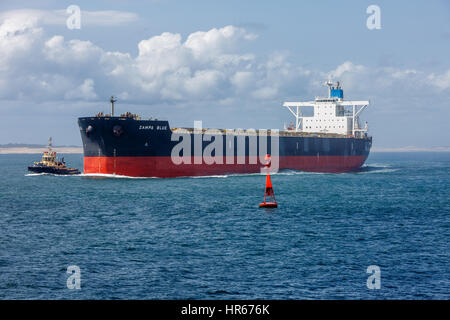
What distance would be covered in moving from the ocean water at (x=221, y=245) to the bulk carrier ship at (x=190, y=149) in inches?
263

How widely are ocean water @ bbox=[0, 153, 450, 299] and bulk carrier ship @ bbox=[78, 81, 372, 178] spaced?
6687 millimetres

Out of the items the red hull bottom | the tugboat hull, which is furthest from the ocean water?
the tugboat hull

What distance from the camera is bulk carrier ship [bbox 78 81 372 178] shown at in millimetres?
46594

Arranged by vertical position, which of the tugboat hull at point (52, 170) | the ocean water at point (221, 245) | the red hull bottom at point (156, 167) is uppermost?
the red hull bottom at point (156, 167)

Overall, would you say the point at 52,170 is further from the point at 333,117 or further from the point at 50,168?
the point at 333,117

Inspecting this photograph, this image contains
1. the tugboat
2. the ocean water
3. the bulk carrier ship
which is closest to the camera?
the ocean water

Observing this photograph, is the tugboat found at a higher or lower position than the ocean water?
higher

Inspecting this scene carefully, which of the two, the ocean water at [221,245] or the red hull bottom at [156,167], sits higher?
the red hull bottom at [156,167]

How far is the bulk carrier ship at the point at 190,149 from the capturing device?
153 feet

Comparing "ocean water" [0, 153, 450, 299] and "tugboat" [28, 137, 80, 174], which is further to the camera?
"tugboat" [28, 137, 80, 174]

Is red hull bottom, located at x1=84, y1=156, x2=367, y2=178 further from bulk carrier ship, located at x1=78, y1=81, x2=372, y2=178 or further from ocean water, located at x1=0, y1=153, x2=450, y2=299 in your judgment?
ocean water, located at x1=0, y1=153, x2=450, y2=299

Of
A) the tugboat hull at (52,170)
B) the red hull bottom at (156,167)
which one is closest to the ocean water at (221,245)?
the red hull bottom at (156,167)

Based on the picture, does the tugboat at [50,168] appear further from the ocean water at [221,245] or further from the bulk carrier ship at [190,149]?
the ocean water at [221,245]
